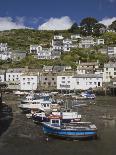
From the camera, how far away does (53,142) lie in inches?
1256

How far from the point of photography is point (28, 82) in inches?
3206

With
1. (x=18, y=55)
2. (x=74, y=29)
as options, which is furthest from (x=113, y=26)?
(x=18, y=55)

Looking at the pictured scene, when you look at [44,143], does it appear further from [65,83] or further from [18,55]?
[18,55]

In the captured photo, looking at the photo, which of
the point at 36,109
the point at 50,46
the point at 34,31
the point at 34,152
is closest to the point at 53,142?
the point at 34,152

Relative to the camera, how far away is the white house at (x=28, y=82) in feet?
267

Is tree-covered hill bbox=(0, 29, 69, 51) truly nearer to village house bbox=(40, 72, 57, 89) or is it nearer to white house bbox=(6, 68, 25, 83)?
white house bbox=(6, 68, 25, 83)

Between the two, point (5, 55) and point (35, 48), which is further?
point (35, 48)

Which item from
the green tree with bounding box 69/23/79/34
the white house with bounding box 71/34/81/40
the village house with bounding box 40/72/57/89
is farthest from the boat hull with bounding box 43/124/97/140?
the green tree with bounding box 69/23/79/34

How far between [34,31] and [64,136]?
389 feet

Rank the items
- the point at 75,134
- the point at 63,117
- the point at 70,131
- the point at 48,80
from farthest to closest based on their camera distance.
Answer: the point at 48,80 → the point at 63,117 → the point at 70,131 → the point at 75,134

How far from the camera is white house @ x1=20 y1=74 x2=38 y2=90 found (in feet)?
267

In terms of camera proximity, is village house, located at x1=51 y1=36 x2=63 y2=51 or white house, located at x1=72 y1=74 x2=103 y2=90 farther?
village house, located at x1=51 y1=36 x2=63 y2=51

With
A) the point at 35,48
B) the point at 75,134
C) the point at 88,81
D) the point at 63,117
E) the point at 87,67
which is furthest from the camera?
the point at 35,48

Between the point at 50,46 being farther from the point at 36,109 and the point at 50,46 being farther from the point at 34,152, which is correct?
the point at 34,152
